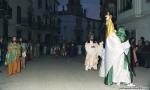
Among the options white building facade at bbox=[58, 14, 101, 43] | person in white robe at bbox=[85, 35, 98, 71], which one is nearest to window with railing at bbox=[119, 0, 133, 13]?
person in white robe at bbox=[85, 35, 98, 71]

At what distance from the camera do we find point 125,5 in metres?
43.1

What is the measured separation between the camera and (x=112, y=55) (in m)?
16.3

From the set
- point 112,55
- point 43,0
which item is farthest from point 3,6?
point 43,0

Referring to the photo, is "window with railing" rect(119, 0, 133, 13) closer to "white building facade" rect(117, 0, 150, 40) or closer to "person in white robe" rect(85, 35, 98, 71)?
"white building facade" rect(117, 0, 150, 40)

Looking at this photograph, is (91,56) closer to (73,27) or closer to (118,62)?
(118,62)

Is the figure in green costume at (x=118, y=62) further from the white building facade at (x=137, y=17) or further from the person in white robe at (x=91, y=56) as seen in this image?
the white building facade at (x=137, y=17)

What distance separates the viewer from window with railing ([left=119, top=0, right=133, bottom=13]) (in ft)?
133

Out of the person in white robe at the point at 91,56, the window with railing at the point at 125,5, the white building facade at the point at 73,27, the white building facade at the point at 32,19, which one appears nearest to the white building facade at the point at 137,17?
the window with railing at the point at 125,5

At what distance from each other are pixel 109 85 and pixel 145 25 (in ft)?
64.5

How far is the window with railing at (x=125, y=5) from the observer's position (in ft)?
133

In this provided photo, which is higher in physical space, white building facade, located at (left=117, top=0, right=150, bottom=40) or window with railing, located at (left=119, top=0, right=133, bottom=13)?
window with railing, located at (left=119, top=0, right=133, bottom=13)

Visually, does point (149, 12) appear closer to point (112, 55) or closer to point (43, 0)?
point (112, 55)

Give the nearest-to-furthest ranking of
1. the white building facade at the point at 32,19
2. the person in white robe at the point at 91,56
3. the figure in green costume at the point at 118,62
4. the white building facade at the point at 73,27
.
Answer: the figure in green costume at the point at 118,62 → the person in white robe at the point at 91,56 → the white building facade at the point at 32,19 → the white building facade at the point at 73,27

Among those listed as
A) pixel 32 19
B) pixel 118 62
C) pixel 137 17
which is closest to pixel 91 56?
pixel 118 62
